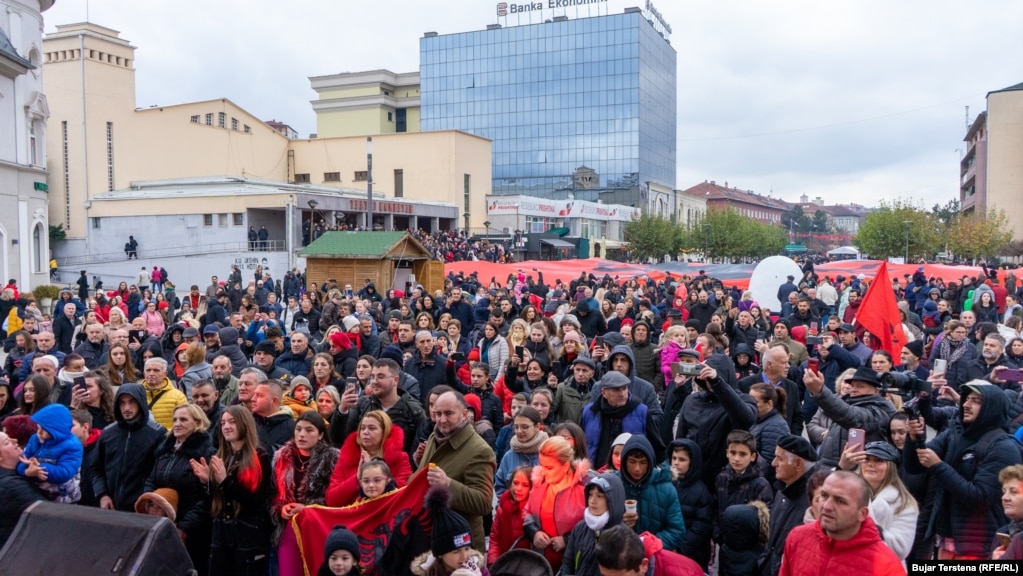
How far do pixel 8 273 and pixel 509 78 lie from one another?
72050 millimetres

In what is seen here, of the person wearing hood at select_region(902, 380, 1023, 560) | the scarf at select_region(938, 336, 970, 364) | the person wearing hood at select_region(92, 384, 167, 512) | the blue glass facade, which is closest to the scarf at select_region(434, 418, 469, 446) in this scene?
the person wearing hood at select_region(92, 384, 167, 512)

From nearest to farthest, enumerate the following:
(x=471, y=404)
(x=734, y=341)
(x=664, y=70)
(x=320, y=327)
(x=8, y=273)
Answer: (x=471, y=404) → (x=734, y=341) → (x=320, y=327) → (x=8, y=273) → (x=664, y=70)

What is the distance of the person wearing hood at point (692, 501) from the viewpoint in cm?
518

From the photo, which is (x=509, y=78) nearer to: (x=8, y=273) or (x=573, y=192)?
(x=573, y=192)

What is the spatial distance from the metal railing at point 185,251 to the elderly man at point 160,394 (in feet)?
109

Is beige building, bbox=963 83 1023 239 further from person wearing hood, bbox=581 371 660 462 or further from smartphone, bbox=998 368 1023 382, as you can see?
person wearing hood, bbox=581 371 660 462

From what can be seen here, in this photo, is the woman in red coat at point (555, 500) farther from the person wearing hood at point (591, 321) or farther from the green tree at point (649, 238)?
the green tree at point (649, 238)

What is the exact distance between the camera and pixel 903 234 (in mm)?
50906

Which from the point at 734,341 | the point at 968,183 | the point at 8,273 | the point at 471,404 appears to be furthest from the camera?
the point at 968,183

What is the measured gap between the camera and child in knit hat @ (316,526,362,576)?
458 cm

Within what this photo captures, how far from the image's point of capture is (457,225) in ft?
177

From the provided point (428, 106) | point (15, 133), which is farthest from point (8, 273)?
point (428, 106)

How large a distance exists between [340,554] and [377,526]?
1.14 feet

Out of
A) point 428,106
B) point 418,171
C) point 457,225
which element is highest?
point 428,106
